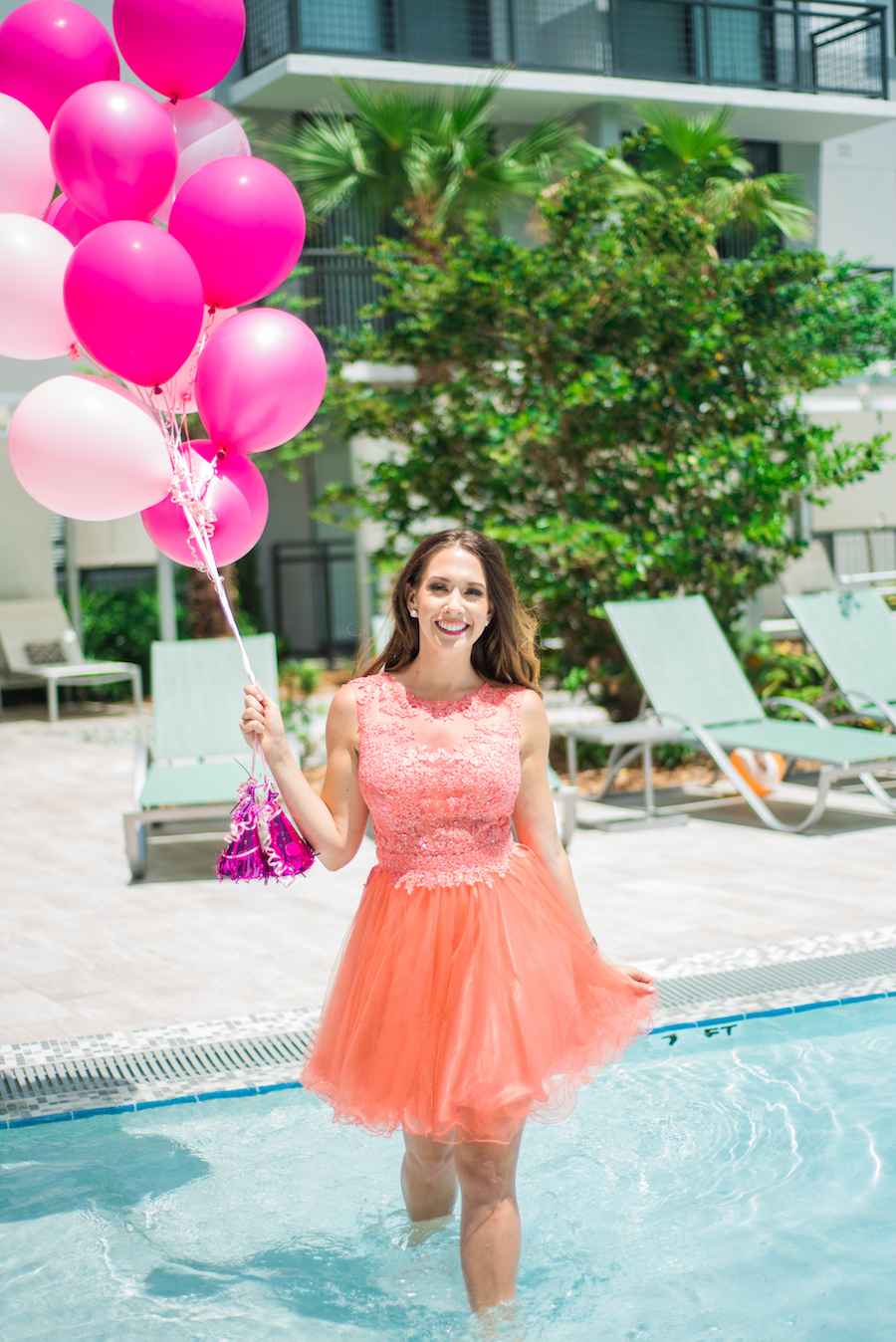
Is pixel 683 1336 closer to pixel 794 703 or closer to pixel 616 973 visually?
pixel 616 973

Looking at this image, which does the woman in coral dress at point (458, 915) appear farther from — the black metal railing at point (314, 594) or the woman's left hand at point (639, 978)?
the black metal railing at point (314, 594)

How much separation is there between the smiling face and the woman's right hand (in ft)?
1.21

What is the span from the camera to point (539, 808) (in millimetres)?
2928

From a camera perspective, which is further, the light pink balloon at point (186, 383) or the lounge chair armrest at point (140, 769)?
the lounge chair armrest at point (140, 769)

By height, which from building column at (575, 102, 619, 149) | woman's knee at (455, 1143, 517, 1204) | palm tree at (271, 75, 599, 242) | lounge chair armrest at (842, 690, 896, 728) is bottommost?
woman's knee at (455, 1143, 517, 1204)

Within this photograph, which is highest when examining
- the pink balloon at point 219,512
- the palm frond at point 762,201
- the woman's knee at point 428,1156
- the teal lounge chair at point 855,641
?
the palm frond at point 762,201

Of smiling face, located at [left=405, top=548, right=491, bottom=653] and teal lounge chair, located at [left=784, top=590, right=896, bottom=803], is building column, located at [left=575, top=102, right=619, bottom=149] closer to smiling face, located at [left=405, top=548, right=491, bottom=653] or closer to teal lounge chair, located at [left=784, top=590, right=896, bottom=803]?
teal lounge chair, located at [left=784, top=590, right=896, bottom=803]

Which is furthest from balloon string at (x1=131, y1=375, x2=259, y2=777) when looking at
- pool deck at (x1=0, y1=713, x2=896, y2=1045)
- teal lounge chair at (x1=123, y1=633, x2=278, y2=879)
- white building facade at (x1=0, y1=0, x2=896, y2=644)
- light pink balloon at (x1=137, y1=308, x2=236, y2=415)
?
white building facade at (x1=0, y1=0, x2=896, y2=644)

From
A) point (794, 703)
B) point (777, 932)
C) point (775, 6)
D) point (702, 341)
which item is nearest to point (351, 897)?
point (777, 932)

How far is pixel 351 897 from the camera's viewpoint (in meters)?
6.32

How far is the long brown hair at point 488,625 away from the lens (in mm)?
2881

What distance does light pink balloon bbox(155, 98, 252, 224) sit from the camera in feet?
12.1

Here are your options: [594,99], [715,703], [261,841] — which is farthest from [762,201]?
[261,841]

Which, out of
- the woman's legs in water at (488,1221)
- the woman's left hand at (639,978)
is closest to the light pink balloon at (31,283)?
the woman's left hand at (639,978)
